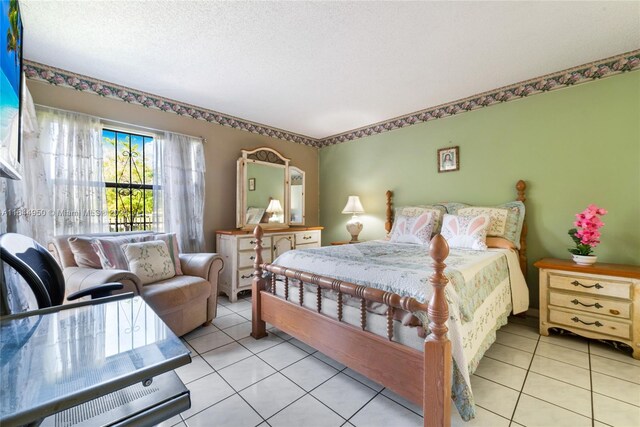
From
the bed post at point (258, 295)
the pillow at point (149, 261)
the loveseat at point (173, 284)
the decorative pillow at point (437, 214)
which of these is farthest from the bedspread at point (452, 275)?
the pillow at point (149, 261)

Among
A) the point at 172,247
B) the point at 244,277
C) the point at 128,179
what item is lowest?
the point at 244,277

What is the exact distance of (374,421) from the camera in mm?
1403

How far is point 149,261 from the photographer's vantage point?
7.64ft

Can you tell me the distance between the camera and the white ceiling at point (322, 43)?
1742 millimetres

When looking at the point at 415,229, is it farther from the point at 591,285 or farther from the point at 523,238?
the point at 591,285

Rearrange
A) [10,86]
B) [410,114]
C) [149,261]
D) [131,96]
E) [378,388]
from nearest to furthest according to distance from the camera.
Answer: [10,86] < [378,388] < [149,261] < [131,96] < [410,114]

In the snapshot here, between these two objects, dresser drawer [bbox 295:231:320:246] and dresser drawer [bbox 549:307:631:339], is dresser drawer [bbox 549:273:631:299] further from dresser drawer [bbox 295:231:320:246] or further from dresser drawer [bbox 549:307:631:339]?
dresser drawer [bbox 295:231:320:246]

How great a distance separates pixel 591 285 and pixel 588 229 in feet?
1.51

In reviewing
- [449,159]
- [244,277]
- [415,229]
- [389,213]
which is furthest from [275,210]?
[449,159]

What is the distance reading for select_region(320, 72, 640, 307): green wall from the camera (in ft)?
7.64

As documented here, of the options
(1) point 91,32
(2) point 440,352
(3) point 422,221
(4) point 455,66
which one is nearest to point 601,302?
(3) point 422,221

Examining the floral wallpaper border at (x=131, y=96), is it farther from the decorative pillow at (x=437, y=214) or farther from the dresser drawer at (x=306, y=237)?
the decorative pillow at (x=437, y=214)

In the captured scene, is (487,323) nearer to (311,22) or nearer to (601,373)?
(601,373)

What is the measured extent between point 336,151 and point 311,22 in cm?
281
